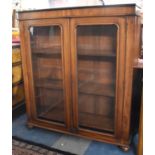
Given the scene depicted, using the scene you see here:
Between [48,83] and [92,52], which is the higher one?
[92,52]

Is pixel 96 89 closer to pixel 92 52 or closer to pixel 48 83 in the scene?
pixel 92 52

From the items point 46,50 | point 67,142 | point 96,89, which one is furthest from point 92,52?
point 67,142

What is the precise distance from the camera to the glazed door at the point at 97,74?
1.53m


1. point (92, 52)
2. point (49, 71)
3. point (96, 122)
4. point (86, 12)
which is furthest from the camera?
point (49, 71)

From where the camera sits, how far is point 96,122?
1806mm

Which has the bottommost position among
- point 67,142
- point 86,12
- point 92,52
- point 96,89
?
point 67,142

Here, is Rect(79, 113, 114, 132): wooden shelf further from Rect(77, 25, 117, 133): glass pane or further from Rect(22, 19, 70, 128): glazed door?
Rect(22, 19, 70, 128): glazed door

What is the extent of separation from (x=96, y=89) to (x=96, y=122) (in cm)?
32

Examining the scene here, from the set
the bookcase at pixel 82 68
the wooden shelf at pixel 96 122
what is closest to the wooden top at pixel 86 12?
the bookcase at pixel 82 68

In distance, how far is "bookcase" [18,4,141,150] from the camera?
1.45m

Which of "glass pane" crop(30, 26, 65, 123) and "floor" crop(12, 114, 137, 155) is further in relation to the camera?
"glass pane" crop(30, 26, 65, 123)

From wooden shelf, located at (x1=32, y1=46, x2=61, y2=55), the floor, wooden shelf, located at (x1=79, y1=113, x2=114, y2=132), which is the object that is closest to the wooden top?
wooden shelf, located at (x1=32, y1=46, x2=61, y2=55)

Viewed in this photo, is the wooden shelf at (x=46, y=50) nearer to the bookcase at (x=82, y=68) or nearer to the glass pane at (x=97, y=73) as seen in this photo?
the bookcase at (x=82, y=68)

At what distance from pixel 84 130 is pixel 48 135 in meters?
0.40
